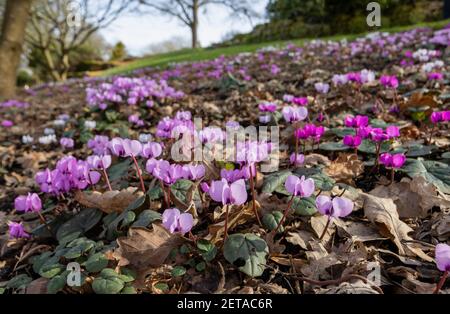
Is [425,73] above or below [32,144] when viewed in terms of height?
above

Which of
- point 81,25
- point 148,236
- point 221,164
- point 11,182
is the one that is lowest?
point 11,182

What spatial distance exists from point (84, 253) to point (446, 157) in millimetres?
2443

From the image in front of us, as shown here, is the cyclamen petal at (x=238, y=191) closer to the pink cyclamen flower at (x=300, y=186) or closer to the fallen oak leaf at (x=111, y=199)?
the pink cyclamen flower at (x=300, y=186)

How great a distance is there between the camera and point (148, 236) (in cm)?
182

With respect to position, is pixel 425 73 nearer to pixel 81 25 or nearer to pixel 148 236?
pixel 148 236

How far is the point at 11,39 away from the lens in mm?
11562

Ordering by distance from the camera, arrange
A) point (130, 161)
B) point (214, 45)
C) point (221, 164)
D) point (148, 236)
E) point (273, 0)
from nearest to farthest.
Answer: point (148, 236) < point (221, 164) < point (130, 161) < point (273, 0) < point (214, 45)

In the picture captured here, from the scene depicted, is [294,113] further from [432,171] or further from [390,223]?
[390,223]

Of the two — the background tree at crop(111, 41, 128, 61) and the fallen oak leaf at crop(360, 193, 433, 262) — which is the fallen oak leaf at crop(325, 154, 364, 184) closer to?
the fallen oak leaf at crop(360, 193, 433, 262)

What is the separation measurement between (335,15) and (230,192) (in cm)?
2134

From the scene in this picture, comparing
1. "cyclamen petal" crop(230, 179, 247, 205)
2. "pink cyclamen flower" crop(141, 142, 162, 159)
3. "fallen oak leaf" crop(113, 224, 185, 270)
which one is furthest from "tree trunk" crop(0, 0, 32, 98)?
"cyclamen petal" crop(230, 179, 247, 205)

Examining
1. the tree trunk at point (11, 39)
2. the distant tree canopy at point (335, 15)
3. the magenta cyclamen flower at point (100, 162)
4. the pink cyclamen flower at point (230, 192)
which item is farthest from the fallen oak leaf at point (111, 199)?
the distant tree canopy at point (335, 15)

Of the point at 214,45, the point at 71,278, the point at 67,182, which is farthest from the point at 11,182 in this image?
the point at 214,45

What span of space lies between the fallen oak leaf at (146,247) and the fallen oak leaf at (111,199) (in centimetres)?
45
